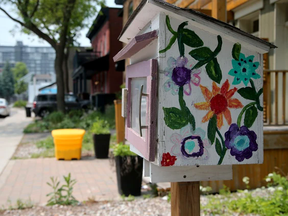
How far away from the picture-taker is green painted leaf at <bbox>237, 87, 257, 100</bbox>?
1828 mm

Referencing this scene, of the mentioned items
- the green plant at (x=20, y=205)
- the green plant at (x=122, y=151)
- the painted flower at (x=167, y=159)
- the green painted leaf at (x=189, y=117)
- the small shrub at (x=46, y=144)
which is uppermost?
the green painted leaf at (x=189, y=117)

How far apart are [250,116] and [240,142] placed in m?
0.14

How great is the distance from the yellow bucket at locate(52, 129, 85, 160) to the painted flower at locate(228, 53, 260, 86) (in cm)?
727

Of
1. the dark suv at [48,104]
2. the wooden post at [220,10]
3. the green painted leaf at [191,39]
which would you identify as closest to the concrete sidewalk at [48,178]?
the wooden post at [220,10]

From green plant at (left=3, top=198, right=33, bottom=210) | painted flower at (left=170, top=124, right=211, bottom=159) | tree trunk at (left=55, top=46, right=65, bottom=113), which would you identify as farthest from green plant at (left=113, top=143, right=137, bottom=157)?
tree trunk at (left=55, top=46, right=65, bottom=113)

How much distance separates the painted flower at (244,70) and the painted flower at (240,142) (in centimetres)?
24

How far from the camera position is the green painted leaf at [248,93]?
1.83 meters

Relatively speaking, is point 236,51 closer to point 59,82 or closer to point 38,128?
point 38,128

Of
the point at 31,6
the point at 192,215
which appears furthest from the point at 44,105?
the point at 192,215

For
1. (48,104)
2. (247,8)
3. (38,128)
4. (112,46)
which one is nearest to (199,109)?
(247,8)

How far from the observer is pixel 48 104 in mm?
21266

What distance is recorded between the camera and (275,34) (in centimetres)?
641

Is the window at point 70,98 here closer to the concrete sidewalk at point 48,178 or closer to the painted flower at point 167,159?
the concrete sidewalk at point 48,178

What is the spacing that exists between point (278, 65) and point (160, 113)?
5.33 m
